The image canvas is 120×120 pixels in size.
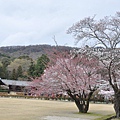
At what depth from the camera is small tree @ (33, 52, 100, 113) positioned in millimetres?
18250

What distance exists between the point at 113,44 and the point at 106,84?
5.24m

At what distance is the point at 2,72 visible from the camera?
6794cm

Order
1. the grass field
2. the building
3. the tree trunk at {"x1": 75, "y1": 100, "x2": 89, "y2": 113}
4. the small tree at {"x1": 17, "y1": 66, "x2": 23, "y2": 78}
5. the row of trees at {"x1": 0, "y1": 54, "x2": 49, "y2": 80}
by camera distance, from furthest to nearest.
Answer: the small tree at {"x1": 17, "y1": 66, "x2": 23, "y2": 78} → the row of trees at {"x1": 0, "y1": 54, "x2": 49, "y2": 80} → the building → the tree trunk at {"x1": 75, "y1": 100, "x2": 89, "y2": 113} → the grass field

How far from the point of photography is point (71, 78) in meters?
18.3

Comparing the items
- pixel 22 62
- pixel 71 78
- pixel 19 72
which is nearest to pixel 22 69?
pixel 19 72

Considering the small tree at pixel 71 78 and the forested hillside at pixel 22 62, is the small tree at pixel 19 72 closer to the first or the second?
the forested hillside at pixel 22 62

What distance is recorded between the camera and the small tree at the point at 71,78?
18.2m

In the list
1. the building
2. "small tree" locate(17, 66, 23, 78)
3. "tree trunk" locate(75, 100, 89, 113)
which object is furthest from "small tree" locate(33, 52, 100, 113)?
"small tree" locate(17, 66, 23, 78)

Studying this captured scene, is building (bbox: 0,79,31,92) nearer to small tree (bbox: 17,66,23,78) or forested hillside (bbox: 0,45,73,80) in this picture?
forested hillside (bbox: 0,45,73,80)

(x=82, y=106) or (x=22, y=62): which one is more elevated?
(x=22, y=62)

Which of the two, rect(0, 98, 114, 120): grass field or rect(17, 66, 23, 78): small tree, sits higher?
rect(17, 66, 23, 78): small tree

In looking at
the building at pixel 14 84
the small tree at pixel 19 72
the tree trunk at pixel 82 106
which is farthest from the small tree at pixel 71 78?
the small tree at pixel 19 72

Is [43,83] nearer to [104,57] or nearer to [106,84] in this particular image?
[106,84]

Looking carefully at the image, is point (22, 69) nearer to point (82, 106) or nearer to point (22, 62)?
point (22, 62)
